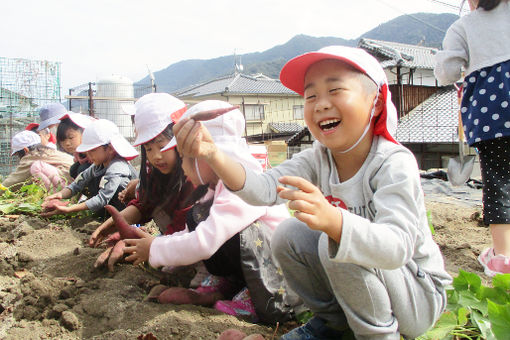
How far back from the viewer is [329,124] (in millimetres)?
1306

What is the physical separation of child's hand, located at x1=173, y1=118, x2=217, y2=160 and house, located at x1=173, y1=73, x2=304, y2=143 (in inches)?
937

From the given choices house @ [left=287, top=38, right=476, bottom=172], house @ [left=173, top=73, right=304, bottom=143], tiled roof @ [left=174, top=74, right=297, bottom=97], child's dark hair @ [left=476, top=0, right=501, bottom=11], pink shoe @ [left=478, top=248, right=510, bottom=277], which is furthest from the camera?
tiled roof @ [left=174, top=74, right=297, bottom=97]

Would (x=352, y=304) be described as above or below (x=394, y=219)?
below

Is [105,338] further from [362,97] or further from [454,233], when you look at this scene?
[454,233]

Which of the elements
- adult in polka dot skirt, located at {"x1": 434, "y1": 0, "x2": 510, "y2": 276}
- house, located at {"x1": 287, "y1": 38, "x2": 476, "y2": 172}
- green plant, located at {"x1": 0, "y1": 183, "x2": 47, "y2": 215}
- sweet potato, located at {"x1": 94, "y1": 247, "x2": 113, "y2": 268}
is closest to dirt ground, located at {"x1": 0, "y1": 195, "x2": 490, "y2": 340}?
sweet potato, located at {"x1": 94, "y1": 247, "x2": 113, "y2": 268}

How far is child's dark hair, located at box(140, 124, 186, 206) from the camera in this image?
85.9 inches

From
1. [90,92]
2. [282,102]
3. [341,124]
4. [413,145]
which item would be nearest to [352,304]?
[341,124]

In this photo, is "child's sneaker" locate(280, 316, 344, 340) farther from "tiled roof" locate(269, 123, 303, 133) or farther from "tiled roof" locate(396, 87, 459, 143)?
"tiled roof" locate(269, 123, 303, 133)

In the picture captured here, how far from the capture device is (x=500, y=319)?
118 cm

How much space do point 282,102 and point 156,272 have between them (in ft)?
89.2

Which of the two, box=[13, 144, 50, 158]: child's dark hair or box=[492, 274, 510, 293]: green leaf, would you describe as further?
box=[13, 144, 50, 158]: child's dark hair

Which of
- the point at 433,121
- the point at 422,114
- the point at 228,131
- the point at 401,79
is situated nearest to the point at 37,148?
the point at 228,131

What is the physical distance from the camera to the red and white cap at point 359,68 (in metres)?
1.25

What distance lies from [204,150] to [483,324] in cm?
113
